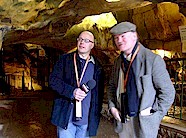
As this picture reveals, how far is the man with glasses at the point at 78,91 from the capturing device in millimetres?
2389

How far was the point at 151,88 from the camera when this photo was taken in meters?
2.00

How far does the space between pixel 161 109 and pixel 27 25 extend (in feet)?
9.93

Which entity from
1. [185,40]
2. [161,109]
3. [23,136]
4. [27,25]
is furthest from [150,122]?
[27,25]

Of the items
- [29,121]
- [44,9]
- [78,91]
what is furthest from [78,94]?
[29,121]

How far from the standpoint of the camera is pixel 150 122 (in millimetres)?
2014

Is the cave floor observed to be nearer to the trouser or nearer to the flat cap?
the trouser

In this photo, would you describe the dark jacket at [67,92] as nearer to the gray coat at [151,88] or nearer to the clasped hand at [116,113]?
the clasped hand at [116,113]

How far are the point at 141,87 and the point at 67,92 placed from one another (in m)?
0.66

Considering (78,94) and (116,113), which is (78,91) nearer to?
(78,94)

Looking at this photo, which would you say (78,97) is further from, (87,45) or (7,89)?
(7,89)

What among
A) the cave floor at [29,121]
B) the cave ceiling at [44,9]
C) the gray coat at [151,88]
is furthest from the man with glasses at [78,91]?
the cave floor at [29,121]

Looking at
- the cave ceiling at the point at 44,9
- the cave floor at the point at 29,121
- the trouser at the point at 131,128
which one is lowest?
the cave floor at the point at 29,121

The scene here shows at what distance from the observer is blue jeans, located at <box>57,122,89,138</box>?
8.04 feet

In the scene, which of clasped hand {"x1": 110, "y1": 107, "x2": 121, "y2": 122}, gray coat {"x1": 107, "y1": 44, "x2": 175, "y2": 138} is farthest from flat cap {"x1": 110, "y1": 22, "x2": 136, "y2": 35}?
clasped hand {"x1": 110, "y1": 107, "x2": 121, "y2": 122}
